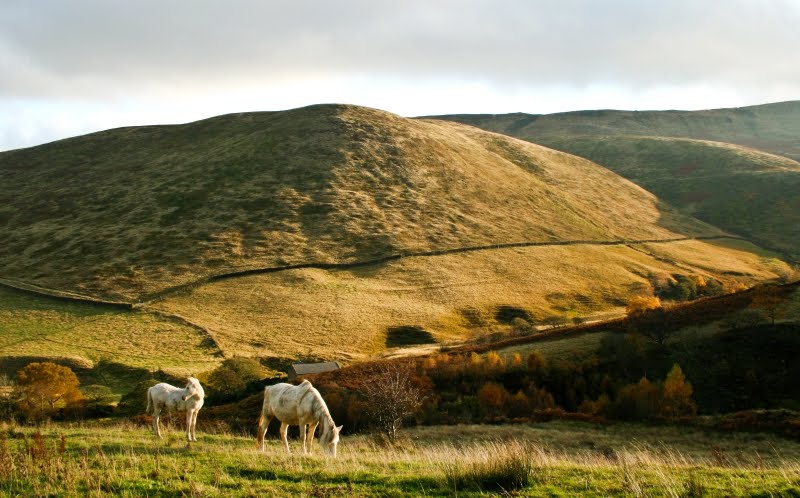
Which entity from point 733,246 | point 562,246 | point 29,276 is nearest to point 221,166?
point 29,276

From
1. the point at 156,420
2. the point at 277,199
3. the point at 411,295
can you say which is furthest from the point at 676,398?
the point at 277,199

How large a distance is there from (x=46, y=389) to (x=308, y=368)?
23003 mm

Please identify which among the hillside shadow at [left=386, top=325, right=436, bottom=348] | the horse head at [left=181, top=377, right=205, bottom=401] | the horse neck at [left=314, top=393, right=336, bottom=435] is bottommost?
the hillside shadow at [left=386, top=325, right=436, bottom=348]

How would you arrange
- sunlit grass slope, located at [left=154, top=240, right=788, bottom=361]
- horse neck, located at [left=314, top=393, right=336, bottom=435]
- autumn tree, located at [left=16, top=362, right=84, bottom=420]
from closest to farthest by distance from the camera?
horse neck, located at [left=314, top=393, right=336, bottom=435] < autumn tree, located at [left=16, top=362, right=84, bottom=420] < sunlit grass slope, located at [left=154, top=240, right=788, bottom=361]

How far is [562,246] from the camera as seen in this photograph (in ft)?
410

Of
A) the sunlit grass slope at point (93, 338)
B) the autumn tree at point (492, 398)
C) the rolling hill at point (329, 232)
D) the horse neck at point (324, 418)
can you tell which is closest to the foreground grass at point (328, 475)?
the horse neck at point (324, 418)

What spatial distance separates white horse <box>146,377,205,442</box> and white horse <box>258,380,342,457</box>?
2380 mm

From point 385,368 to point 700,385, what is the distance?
79.6 ft

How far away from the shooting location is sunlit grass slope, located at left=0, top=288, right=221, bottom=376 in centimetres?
6694

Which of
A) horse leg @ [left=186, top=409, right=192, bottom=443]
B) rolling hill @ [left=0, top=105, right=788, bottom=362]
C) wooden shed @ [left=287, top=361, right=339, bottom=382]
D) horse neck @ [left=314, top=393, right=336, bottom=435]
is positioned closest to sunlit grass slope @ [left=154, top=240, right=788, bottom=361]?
rolling hill @ [left=0, top=105, right=788, bottom=362]

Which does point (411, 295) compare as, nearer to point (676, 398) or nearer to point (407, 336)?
point (407, 336)

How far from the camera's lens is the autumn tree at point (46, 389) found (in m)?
48.2

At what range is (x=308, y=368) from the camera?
208 ft

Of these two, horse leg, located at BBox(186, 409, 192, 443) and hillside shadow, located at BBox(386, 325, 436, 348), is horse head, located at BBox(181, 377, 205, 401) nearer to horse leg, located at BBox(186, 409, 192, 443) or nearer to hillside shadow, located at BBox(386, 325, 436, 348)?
horse leg, located at BBox(186, 409, 192, 443)
